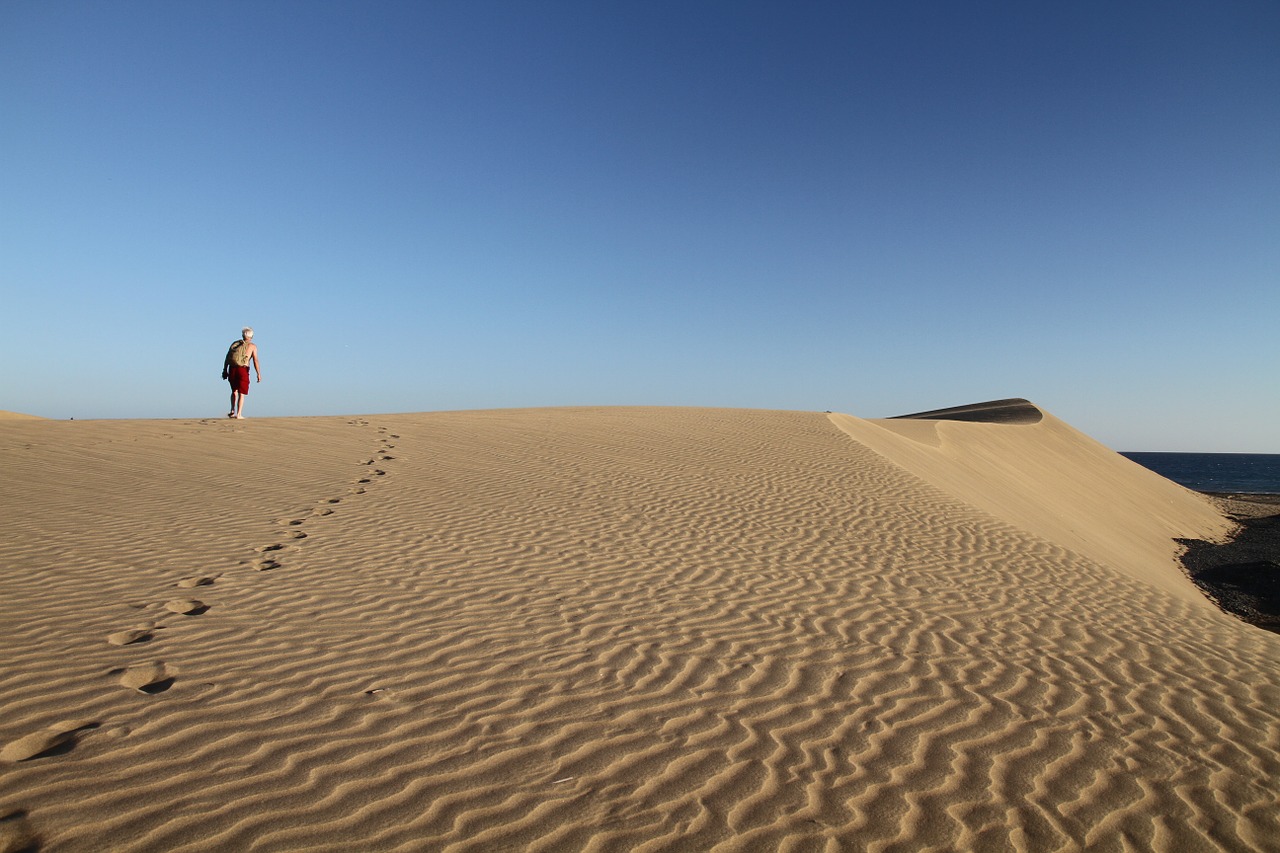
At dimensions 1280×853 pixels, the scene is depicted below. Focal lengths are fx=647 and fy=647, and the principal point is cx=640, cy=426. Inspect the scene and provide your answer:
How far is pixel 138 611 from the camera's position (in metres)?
4.97

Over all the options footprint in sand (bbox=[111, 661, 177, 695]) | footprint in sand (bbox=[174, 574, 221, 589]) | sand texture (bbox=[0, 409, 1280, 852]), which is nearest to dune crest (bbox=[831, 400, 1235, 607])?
sand texture (bbox=[0, 409, 1280, 852])

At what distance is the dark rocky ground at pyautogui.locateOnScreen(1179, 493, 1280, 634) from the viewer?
35.2 ft

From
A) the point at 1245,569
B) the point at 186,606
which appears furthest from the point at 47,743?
the point at 1245,569

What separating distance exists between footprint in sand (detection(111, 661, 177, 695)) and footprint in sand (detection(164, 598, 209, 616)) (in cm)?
97

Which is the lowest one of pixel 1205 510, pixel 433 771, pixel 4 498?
pixel 1205 510

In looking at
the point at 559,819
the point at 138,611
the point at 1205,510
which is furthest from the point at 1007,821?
the point at 1205,510

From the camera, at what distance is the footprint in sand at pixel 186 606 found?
197 inches

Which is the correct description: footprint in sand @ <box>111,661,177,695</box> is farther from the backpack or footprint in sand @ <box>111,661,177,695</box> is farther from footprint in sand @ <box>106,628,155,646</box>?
the backpack

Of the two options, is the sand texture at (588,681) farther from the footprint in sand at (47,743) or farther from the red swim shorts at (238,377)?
the red swim shorts at (238,377)

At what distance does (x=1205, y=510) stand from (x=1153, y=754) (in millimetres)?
30433

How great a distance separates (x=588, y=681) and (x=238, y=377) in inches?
542

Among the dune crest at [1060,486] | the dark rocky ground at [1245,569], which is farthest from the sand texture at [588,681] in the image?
the dune crest at [1060,486]

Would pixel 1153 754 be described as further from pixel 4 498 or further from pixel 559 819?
pixel 4 498

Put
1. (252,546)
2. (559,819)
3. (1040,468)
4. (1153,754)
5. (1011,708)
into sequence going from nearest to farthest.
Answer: (559,819)
(1153,754)
(1011,708)
(252,546)
(1040,468)
